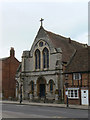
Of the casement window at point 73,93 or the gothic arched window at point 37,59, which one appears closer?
the casement window at point 73,93

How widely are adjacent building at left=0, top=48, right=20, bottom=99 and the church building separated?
6.69 meters

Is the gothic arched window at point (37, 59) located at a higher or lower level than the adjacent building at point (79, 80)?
higher

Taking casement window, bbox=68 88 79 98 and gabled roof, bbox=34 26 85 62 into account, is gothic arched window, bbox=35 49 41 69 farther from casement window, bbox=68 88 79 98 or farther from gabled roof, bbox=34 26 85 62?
casement window, bbox=68 88 79 98

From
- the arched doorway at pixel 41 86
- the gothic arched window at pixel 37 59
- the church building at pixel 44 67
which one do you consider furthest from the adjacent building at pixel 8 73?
the arched doorway at pixel 41 86

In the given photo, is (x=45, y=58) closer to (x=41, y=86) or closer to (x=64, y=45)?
(x=64, y=45)

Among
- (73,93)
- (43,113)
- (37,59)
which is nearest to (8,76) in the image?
(37,59)

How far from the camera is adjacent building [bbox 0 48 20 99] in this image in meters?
48.4

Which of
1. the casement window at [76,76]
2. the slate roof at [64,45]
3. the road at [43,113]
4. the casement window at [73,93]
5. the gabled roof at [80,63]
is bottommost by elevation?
the road at [43,113]

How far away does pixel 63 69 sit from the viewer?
35625mm

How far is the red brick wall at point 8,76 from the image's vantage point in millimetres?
48559

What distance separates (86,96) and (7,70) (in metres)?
25.4

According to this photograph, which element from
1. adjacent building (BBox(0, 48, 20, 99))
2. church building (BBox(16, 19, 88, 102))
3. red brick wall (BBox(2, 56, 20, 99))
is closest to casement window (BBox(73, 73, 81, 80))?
church building (BBox(16, 19, 88, 102))

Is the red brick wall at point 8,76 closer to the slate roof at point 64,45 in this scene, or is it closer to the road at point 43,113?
the slate roof at point 64,45

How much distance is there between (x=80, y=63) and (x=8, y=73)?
23.0m
